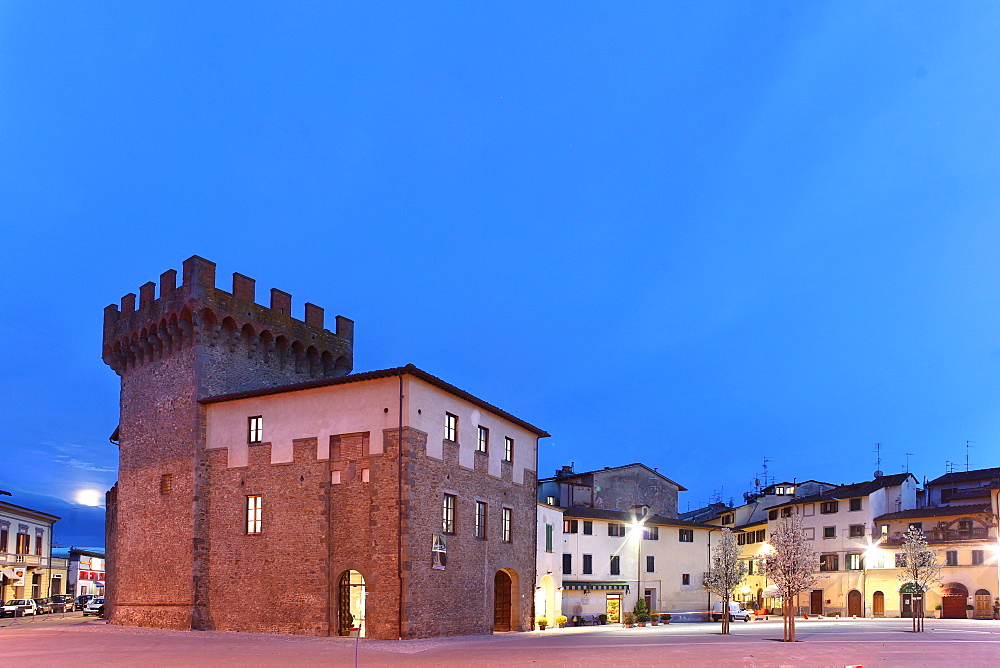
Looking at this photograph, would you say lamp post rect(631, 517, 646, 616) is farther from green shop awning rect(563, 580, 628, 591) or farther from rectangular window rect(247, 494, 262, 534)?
rectangular window rect(247, 494, 262, 534)

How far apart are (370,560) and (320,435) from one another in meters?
5.37

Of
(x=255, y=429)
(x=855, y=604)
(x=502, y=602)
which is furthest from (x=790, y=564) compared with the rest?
(x=855, y=604)

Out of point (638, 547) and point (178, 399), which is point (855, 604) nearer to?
point (638, 547)

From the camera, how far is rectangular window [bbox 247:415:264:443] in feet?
113

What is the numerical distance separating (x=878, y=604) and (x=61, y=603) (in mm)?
63371

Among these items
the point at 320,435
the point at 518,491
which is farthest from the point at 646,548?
the point at 320,435

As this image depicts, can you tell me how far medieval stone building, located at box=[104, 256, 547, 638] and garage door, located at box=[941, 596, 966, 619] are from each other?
3960cm

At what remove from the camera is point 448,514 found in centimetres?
3309

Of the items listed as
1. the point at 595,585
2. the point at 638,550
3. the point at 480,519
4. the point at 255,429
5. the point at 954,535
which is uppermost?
the point at 255,429

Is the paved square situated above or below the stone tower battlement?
below

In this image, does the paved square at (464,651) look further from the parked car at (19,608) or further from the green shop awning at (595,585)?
the green shop awning at (595,585)

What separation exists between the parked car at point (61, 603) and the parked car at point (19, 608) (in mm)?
3407

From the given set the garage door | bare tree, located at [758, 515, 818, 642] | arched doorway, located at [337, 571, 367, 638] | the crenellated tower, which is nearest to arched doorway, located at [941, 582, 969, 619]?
the garage door

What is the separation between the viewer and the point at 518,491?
39.7 metres
